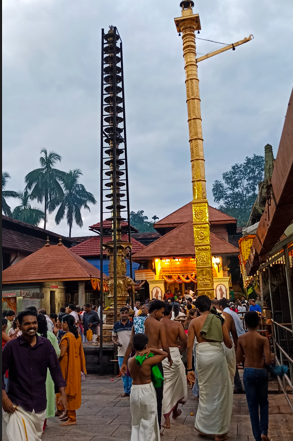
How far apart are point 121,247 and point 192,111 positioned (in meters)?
8.84

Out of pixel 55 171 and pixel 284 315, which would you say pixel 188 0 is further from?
pixel 55 171

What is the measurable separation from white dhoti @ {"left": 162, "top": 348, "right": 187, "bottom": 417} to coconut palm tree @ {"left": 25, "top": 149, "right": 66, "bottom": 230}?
42.9m

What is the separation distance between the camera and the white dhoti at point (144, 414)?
4.14 m

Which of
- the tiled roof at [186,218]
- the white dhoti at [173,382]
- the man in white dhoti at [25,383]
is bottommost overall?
the white dhoti at [173,382]

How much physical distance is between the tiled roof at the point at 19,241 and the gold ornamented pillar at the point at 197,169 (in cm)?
1307

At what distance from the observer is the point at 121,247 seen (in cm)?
1167

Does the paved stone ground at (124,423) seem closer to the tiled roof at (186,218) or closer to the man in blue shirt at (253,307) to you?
the man in blue shirt at (253,307)

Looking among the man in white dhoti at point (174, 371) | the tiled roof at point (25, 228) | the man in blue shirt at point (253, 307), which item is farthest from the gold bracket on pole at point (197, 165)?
the tiled roof at point (25, 228)

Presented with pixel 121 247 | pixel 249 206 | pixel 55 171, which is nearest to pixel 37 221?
pixel 55 171

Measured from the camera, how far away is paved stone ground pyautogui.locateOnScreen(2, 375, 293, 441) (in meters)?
5.12

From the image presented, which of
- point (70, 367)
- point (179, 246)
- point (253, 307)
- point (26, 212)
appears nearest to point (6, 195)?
point (26, 212)

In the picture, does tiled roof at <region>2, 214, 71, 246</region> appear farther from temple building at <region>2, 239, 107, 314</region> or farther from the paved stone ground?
the paved stone ground

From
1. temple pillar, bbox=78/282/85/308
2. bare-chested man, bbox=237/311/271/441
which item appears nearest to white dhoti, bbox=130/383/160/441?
bare-chested man, bbox=237/311/271/441

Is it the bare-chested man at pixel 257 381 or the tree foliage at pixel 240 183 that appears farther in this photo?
the tree foliage at pixel 240 183
